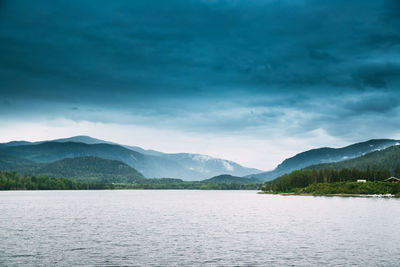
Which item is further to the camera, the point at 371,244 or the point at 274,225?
the point at 274,225

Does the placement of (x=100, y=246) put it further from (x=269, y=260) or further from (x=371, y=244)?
(x=371, y=244)

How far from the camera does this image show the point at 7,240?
64625mm

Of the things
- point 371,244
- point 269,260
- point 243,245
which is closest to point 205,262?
point 269,260

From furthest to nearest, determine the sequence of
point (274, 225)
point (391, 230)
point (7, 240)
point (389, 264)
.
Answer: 1. point (274, 225)
2. point (391, 230)
3. point (7, 240)
4. point (389, 264)

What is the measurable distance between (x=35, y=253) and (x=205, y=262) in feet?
80.3

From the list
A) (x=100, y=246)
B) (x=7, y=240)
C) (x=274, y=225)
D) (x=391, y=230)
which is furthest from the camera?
(x=274, y=225)

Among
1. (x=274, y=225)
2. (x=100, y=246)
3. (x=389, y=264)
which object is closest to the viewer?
(x=389, y=264)

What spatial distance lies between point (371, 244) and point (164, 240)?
113 feet

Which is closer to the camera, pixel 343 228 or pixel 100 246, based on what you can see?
pixel 100 246

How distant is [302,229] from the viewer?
82438mm

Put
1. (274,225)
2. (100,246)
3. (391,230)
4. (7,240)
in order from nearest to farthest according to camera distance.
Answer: (100,246) → (7,240) → (391,230) → (274,225)

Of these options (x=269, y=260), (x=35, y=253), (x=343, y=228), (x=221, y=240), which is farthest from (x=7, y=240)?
→ (x=343, y=228)

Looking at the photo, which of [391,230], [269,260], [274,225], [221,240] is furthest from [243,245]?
[391,230]

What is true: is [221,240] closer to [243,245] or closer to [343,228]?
[243,245]
